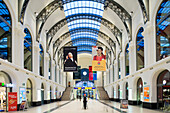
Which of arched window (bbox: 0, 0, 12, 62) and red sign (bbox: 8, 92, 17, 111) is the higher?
arched window (bbox: 0, 0, 12, 62)

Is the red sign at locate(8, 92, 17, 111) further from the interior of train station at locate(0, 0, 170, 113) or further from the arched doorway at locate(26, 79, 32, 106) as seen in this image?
the arched doorway at locate(26, 79, 32, 106)

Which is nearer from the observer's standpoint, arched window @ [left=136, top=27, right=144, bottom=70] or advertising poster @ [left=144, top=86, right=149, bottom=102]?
advertising poster @ [left=144, top=86, right=149, bottom=102]

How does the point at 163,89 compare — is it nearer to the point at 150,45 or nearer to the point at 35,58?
the point at 150,45

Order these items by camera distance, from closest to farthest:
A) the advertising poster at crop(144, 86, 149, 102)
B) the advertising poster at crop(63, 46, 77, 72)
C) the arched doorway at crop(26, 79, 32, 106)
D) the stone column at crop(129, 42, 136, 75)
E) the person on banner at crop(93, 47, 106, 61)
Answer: the advertising poster at crop(144, 86, 149, 102) < the arched doorway at crop(26, 79, 32, 106) < the person on banner at crop(93, 47, 106, 61) < the advertising poster at crop(63, 46, 77, 72) < the stone column at crop(129, 42, 136, 75)

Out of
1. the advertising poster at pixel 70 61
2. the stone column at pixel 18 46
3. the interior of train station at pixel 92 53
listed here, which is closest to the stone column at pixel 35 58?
the interior of train station at pixel 92 53

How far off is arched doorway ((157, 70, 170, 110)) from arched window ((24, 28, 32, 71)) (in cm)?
1649

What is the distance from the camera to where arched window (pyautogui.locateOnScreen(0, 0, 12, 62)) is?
61.3 feet

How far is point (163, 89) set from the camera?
66.8ft

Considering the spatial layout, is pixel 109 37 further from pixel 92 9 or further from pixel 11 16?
pixel 11 16

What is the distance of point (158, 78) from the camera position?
2183 cm

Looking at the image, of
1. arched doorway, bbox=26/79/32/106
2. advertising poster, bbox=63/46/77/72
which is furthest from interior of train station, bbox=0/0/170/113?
arched doorway, bbox=26/79/32/106

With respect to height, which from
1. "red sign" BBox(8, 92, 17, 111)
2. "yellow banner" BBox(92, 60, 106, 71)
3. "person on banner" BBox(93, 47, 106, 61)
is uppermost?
"person on banner" BBox(93, 47, 106, 61)

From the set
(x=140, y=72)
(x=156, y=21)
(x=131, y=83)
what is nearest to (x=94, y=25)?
(x=131, y=83)

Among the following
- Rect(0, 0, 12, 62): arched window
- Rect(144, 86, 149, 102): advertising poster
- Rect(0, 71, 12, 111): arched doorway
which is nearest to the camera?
Rect(0, 0, 12, 62): arched window
